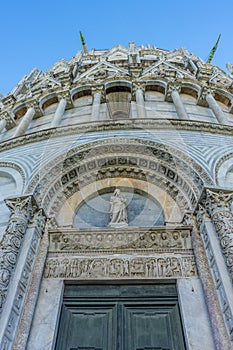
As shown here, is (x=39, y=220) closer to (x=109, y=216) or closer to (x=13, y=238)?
(x=13, y=238)

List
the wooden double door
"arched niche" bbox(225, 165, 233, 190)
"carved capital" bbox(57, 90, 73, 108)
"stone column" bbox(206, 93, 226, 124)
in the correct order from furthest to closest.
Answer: "carved capital" bbox(57, 90, 73, 108), "stone column" bbox(206, 93, 226, 124), "arched niche" bbox(225, 165, 233, 190), the wooden double door

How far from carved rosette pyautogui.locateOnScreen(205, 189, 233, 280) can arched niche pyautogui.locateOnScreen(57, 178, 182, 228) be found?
1.29 meters

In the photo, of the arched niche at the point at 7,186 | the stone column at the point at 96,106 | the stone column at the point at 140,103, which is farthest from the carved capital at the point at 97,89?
the arched niche at the point at 7,186

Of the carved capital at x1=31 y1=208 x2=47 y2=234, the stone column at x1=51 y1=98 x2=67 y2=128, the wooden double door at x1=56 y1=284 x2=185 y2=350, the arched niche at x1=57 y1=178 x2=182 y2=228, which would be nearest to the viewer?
the wooden double door at x1=56 y1=284 x2=185 y2=350

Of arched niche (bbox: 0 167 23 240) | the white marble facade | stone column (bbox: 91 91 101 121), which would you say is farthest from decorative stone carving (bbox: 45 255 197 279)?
stone column (bbox: 91 91 101 121)

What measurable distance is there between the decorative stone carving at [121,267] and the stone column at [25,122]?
→ 236 inches

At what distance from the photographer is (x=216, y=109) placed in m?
10.7

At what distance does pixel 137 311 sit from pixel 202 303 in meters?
1.17

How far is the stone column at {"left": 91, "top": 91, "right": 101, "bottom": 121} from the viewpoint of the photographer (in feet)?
34.0

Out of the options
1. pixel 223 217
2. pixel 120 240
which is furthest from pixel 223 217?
pixel 120 240

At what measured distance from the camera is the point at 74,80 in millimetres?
14203

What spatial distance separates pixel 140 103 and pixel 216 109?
2.83 m

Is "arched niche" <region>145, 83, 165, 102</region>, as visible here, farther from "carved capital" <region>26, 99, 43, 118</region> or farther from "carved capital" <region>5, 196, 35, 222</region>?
"carved capital" <region>5, 196, 35, 222</region>

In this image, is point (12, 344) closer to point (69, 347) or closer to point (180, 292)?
point (69, 347)
